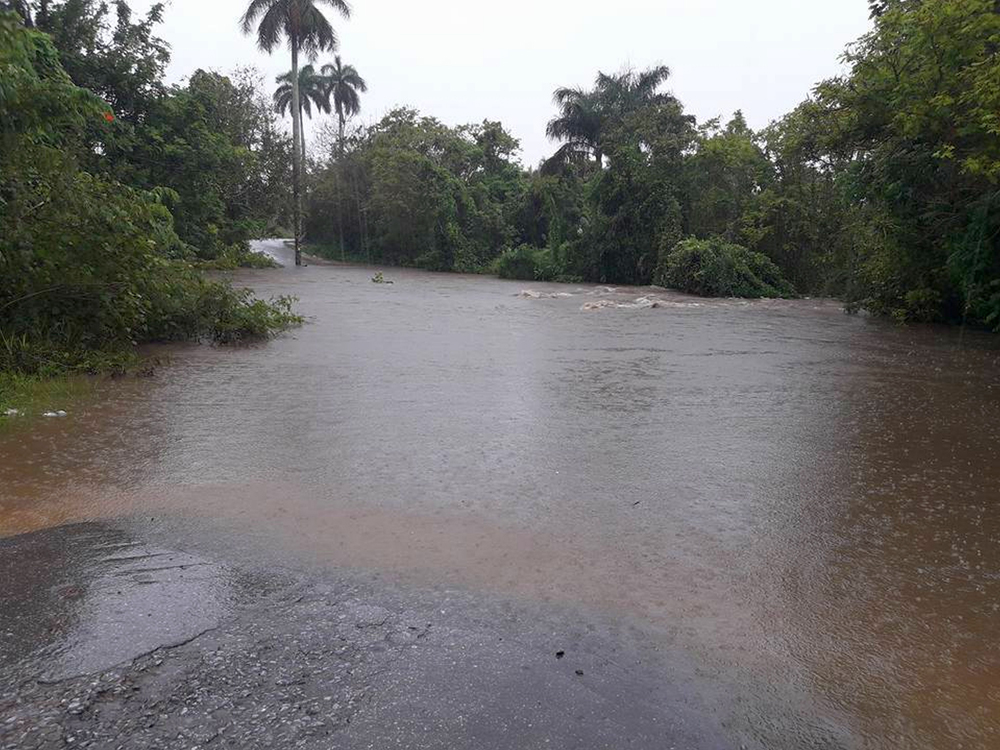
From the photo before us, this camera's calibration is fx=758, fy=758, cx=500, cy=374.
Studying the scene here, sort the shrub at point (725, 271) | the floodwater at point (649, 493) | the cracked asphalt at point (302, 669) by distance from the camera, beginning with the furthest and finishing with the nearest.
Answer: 1. the shrub at point (725, 271)
2. the floodwater at point (649, 493)
3. the cracked asphalt at point (302, 669)

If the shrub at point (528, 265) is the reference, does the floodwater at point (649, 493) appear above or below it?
below

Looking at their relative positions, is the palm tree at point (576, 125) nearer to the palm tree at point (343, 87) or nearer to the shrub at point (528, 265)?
the shrub at point (528, 265)

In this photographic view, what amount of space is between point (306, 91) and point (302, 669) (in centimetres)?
5766

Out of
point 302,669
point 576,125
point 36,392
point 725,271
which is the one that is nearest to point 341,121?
point 576,125

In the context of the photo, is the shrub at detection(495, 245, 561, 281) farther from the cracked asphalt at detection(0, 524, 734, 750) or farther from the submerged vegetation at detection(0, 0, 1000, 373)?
the cracked asphalt at detection(0, 524, 734, 750)

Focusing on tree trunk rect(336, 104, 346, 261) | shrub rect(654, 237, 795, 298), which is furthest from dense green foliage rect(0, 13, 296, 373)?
tree trunk rect(336, 104, 346, 261)

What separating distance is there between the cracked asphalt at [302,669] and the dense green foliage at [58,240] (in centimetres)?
540

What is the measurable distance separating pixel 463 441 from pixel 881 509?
11.3 feet

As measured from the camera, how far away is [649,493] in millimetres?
5590

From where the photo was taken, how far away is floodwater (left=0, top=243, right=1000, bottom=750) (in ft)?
11.2

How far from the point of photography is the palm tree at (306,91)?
178 ft

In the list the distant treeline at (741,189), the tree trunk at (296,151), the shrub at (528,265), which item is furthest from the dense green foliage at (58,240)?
the tree trunk at (296,151)

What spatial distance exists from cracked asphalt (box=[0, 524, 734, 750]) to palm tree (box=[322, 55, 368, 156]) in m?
54.5

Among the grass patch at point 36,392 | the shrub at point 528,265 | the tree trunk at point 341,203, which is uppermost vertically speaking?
the tree trunk at point 341,203
